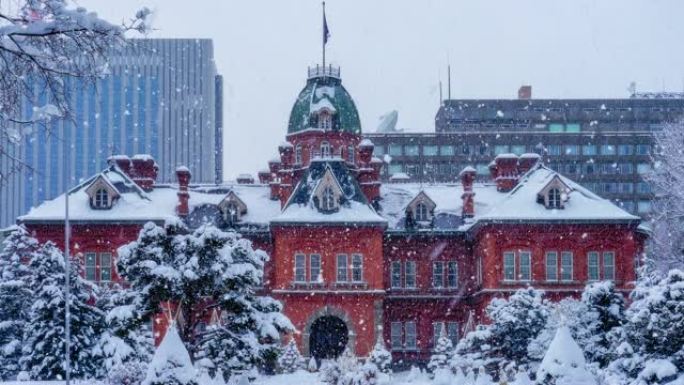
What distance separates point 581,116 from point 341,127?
53234 mm

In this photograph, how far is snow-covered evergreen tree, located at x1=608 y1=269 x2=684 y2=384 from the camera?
930 inches

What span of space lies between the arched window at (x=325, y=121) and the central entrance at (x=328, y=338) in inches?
403

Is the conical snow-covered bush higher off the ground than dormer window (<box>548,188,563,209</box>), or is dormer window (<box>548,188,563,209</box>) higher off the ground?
dormer window (<box>548,188,563,209</box>)

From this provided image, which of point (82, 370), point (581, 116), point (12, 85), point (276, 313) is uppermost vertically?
point (581, 116)

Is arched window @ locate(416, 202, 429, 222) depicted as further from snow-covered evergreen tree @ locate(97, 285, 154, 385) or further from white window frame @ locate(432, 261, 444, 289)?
snow-covered evergreen tree @ locate(97, 285, 154, 385)

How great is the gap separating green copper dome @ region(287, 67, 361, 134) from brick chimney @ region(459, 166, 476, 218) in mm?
6455

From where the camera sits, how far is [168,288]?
31.7 metres

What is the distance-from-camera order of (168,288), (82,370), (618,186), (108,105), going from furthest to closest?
(618,186) < (108,105) < (82,370) < (168,288)

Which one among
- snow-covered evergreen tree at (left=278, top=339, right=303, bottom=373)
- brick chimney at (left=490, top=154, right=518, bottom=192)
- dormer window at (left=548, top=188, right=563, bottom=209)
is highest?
brick chimney at (left=490, top=154, right=518, bottom=192)

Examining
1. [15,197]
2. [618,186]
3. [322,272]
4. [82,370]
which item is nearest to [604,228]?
[322,272]

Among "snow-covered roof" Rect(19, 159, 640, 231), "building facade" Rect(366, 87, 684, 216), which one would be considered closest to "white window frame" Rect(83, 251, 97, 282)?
"snow-covered roof" Rect(19, 159, 640, 231)

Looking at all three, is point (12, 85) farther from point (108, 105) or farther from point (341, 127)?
point (108, 105)

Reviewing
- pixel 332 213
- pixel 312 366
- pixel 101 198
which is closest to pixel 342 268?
pixel 332 213

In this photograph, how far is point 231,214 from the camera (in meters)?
49.7
